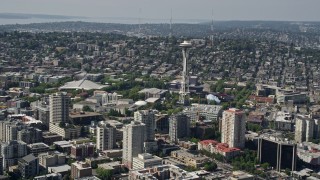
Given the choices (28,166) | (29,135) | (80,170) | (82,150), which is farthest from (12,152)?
(80,170)

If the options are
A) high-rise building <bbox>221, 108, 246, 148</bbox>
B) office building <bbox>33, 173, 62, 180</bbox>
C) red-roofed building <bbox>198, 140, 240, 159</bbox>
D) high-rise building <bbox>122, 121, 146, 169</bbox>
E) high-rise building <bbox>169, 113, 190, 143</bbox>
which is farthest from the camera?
high-rise building <bbox>169, 113, 190, 143</bbox>

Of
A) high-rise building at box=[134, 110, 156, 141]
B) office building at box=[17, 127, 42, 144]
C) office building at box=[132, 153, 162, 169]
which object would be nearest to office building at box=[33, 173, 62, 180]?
office building at box=[132, 153, 162, 169]

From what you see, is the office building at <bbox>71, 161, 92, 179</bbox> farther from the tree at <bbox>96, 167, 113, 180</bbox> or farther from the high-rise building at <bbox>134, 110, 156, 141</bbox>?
the high-rise building at <bbox>134, 110, 156, 141</bbox>

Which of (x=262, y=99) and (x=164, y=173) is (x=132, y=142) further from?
(x=262, y=99)

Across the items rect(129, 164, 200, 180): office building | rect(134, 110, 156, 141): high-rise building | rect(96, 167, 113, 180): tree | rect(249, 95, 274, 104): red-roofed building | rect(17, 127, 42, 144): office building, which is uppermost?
rect(134, 110, 156, 141): high-rise building

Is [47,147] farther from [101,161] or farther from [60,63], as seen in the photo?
[60,63]

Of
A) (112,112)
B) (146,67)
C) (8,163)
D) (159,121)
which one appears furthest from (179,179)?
(146,67)
